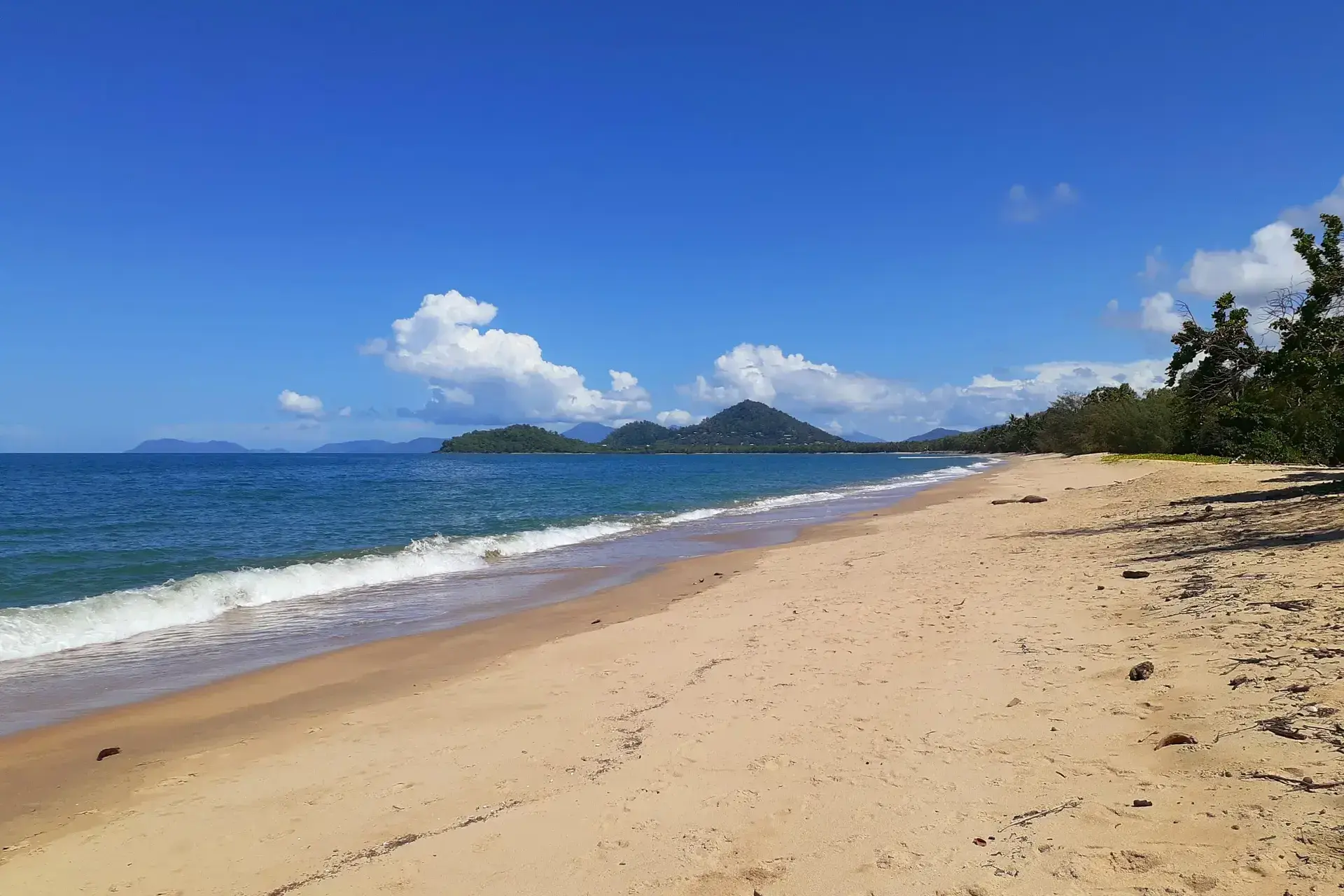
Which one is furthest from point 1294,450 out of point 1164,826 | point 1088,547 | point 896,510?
point 1164,826

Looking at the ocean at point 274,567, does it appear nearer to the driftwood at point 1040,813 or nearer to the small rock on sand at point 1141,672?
the driftwood at point 1040,813

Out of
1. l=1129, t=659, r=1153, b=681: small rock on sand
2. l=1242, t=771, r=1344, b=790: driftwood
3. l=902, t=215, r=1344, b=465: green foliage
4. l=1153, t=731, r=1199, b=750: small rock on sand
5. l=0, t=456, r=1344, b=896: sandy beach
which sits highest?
l=902, t=215, r=1344, b=465: green foliage

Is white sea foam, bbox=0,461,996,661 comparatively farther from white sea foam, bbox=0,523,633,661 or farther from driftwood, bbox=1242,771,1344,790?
driftwood, bbox=1242,771,1344,790

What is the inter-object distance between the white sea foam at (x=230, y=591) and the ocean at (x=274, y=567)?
0.05 metres

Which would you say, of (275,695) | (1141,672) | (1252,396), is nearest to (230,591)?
(275,695)

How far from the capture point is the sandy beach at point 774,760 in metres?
3.97

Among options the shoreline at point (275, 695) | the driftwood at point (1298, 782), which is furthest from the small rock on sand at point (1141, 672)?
the shoreline at point (275, 695)

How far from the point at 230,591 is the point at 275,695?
24.7ft

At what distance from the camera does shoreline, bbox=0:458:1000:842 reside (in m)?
6.73

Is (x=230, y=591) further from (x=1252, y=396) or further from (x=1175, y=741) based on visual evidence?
(x=1252, y=396)

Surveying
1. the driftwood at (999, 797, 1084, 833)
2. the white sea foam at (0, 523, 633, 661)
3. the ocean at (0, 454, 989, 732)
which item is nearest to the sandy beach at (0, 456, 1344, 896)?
the driftwood at (999, 797, 1084, 833)

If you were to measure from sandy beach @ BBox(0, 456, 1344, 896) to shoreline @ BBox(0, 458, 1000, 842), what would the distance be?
0.16 ft

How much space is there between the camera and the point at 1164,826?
3.87m

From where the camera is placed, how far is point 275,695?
8.79 meters
